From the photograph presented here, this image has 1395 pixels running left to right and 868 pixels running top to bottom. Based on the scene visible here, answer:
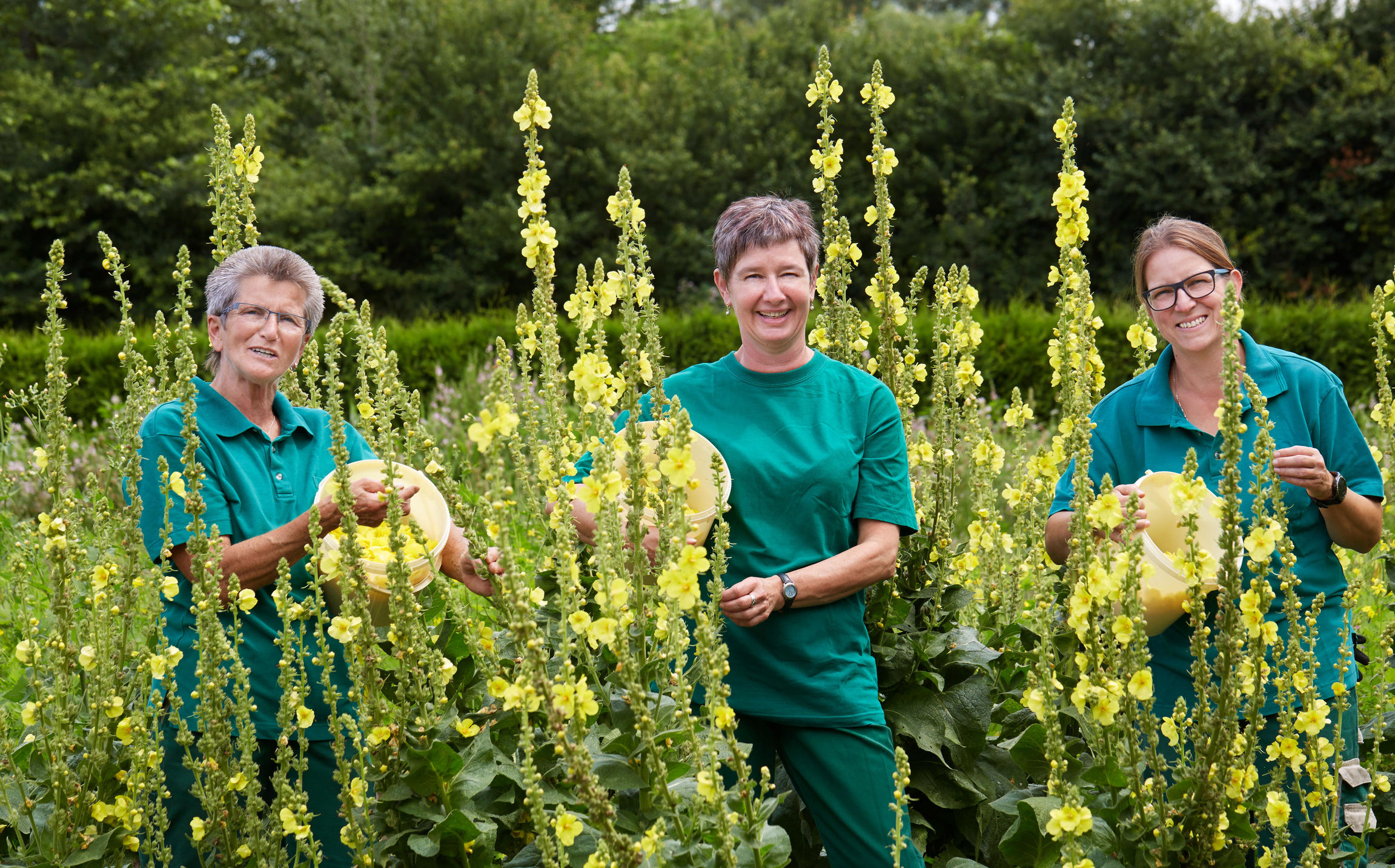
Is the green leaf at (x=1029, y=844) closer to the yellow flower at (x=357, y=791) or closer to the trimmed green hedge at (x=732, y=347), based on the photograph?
the yellow flower at (x=357, y=791)

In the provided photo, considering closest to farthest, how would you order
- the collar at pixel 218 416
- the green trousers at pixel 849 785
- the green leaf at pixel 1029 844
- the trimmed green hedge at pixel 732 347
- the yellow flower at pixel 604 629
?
the yellow flower at pixel 604 629
the green leaf at pixel 1029 844
the green trousers at pixel 849 785
the collar at pixel 218 416
the trimmed green hedge at pixel 732 347

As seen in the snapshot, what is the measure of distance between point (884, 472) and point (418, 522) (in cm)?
110

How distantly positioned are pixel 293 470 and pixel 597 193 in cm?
1615

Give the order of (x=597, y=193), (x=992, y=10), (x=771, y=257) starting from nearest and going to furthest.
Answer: (x=771, y=257)
(x=597, y=193)
(x=992, y=10)

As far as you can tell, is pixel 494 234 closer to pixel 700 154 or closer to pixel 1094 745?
pixel 700 154

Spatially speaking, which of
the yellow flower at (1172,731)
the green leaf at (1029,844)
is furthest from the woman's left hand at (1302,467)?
the green leaf at (1029,844)

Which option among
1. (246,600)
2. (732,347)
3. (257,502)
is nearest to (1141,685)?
(246,600)

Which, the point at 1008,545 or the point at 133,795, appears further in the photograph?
the point at 1008,545

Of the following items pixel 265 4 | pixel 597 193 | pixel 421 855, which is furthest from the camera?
pixel 265 4

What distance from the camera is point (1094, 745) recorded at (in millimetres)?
2318

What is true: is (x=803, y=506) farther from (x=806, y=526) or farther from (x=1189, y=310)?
(x=1189, y=310)

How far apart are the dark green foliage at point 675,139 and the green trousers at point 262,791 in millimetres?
13350

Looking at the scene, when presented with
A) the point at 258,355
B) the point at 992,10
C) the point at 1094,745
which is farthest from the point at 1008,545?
the point at 992,10

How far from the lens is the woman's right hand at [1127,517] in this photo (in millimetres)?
Answer: 2121
